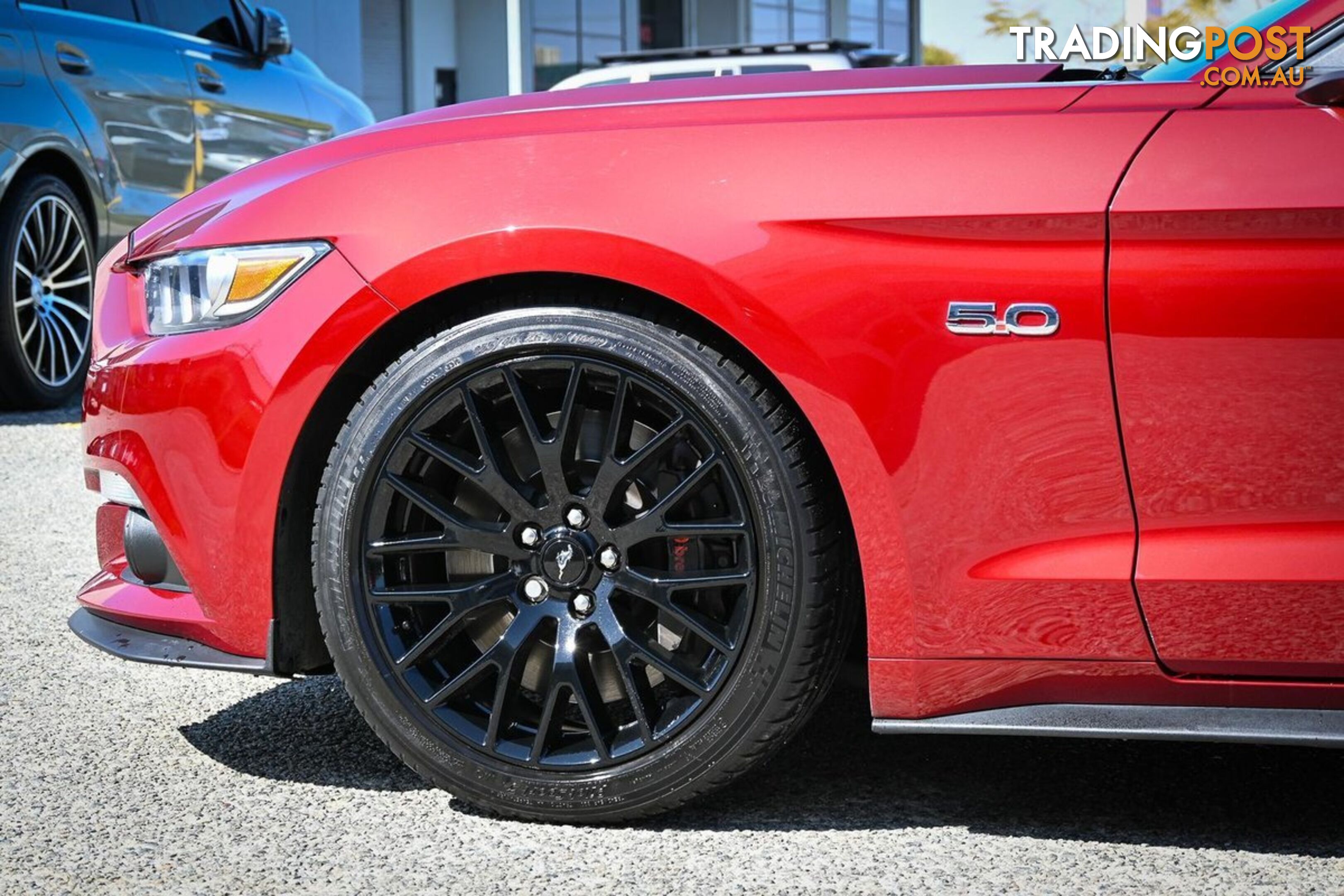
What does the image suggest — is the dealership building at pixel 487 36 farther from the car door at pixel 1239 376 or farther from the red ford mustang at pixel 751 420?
the car door at pixel 1239 376

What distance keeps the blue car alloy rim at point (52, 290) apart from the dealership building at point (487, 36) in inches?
480

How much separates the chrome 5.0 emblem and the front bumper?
90 centimetres

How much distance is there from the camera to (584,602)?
2.63 m

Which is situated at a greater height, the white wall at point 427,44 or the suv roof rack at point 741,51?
the white wall at point 427,44

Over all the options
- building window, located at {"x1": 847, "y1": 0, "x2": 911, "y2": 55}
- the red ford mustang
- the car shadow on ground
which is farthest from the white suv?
building window, located at {"x1": 847, "y1": 0, "x2": 911, "y2": 55}

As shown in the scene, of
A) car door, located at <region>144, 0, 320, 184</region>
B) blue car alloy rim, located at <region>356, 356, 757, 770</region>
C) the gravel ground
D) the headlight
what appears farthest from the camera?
car door, located at <region>144, 0, 320, 184</region>

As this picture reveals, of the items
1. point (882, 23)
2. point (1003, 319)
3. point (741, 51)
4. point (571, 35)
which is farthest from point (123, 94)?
point (882, 23)

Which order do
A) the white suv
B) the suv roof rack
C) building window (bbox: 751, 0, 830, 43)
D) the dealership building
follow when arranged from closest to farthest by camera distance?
1. the white suv
2. the suv roof rack
3. the dealership building
4. building window (bbox: 751, 0, 830, 43)

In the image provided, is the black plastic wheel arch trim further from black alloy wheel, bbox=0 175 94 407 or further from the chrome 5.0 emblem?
black alloy wheel, bbox=0 175 94 407

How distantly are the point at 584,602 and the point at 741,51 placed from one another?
10.3m

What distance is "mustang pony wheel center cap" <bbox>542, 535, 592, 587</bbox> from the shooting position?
2619 millimetres

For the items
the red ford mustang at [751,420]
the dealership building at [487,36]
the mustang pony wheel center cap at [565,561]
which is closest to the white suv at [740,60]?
the dealership building at [487,36]

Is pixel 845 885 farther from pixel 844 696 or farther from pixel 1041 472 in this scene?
pixel 844 696

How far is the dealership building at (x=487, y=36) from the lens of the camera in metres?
20.2
